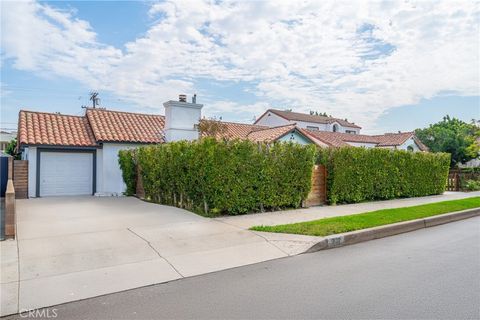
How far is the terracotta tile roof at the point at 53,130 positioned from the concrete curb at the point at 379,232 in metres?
13.2

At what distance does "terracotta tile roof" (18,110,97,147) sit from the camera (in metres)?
15.5

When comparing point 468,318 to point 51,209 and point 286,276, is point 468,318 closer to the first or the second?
point 286,276

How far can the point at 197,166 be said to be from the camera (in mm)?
10031

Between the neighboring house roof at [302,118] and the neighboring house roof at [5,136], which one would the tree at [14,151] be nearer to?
the neighboring house roof at [5,136]

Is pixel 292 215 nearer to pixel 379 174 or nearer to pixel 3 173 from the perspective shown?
pixel 379 174

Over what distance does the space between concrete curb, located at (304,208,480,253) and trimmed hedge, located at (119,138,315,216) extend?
3466mm

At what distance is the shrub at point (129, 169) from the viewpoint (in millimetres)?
15289

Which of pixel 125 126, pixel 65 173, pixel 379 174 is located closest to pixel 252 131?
pixel 125 126

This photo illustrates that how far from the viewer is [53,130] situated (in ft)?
54.5

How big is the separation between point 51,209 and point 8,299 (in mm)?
7850

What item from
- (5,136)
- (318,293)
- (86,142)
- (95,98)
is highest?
(95,98)

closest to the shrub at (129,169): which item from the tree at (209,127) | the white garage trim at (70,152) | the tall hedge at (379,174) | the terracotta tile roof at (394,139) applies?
the white garage trim at (70,152)

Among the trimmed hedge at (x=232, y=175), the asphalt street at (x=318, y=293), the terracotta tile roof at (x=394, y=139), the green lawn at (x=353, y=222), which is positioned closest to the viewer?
the asphalt street at (x=318, y=293)

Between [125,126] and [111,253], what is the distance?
1304 cm
